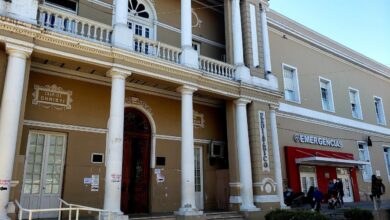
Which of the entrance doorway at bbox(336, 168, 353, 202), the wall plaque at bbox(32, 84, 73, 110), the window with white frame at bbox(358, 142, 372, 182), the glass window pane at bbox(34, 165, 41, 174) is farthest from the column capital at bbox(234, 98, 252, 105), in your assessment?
the window with white frame at bbox(358, 142, 372, 182)

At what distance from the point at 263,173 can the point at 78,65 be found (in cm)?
759

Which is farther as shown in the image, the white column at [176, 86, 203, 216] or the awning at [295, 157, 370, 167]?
the awning at [295, 157, 370, 167]

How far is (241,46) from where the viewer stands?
1394 centimetres

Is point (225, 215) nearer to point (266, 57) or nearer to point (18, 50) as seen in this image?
point (266, 57)

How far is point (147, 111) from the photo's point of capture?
12867 mm

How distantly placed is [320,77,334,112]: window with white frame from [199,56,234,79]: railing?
921 cm

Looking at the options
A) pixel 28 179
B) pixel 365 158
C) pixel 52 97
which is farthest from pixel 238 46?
pixel 365 158

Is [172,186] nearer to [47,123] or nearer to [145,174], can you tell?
[145,174]

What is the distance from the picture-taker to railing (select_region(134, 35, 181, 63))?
11.3 m

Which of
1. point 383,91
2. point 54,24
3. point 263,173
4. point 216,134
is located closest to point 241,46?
point 216,134

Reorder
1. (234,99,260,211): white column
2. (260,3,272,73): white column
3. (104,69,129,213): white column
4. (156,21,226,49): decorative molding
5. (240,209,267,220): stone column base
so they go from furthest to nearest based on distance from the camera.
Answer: (260,3,272,73): white column, (156,21,226,49): decorative molding, (234,99,260,211): white column, (240,209,267,220): stone column base, (104,69,129,213): white column

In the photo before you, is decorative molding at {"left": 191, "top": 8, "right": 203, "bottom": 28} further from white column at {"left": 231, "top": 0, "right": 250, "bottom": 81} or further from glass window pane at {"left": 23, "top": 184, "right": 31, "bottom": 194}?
glass window pane at {"left": 23, "top": 184, "right": 31, "bottom": 194}

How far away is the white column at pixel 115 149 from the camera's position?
9289mm

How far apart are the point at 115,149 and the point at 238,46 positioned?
681cm
